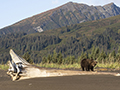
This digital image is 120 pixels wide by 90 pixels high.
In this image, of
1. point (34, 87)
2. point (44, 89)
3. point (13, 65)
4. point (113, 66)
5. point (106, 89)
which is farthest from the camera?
point (113, 66)

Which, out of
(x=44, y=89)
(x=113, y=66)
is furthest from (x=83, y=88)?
(x=113, y=66)

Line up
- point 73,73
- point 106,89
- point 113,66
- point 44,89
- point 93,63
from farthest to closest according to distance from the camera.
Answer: point 113,66 → point 93,63 → point 73,73 → point 44,89 → point 106,89

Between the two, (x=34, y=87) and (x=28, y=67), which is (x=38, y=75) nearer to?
(x=28, y=67)

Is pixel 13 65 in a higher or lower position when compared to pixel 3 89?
higher

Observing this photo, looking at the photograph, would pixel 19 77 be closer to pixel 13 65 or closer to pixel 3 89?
pixel 13 65

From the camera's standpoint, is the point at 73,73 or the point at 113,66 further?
the point at 113,66

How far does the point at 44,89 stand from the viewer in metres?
4.81

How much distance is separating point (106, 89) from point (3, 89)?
2312mm

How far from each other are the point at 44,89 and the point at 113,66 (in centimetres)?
1007

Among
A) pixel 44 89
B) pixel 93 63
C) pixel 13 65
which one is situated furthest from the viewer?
pixel 93 63

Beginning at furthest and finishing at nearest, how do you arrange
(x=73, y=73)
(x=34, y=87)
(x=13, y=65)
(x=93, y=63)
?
1. (x=93, y=63)
2. (x=73, y=73)
3. (x=13, y=65)
4. (x=34, y=87)

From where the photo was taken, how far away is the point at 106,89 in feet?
14.7

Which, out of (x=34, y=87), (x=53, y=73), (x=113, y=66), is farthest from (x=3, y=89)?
(x=113, y=66)

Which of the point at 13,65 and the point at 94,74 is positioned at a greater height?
the point at 13,65
